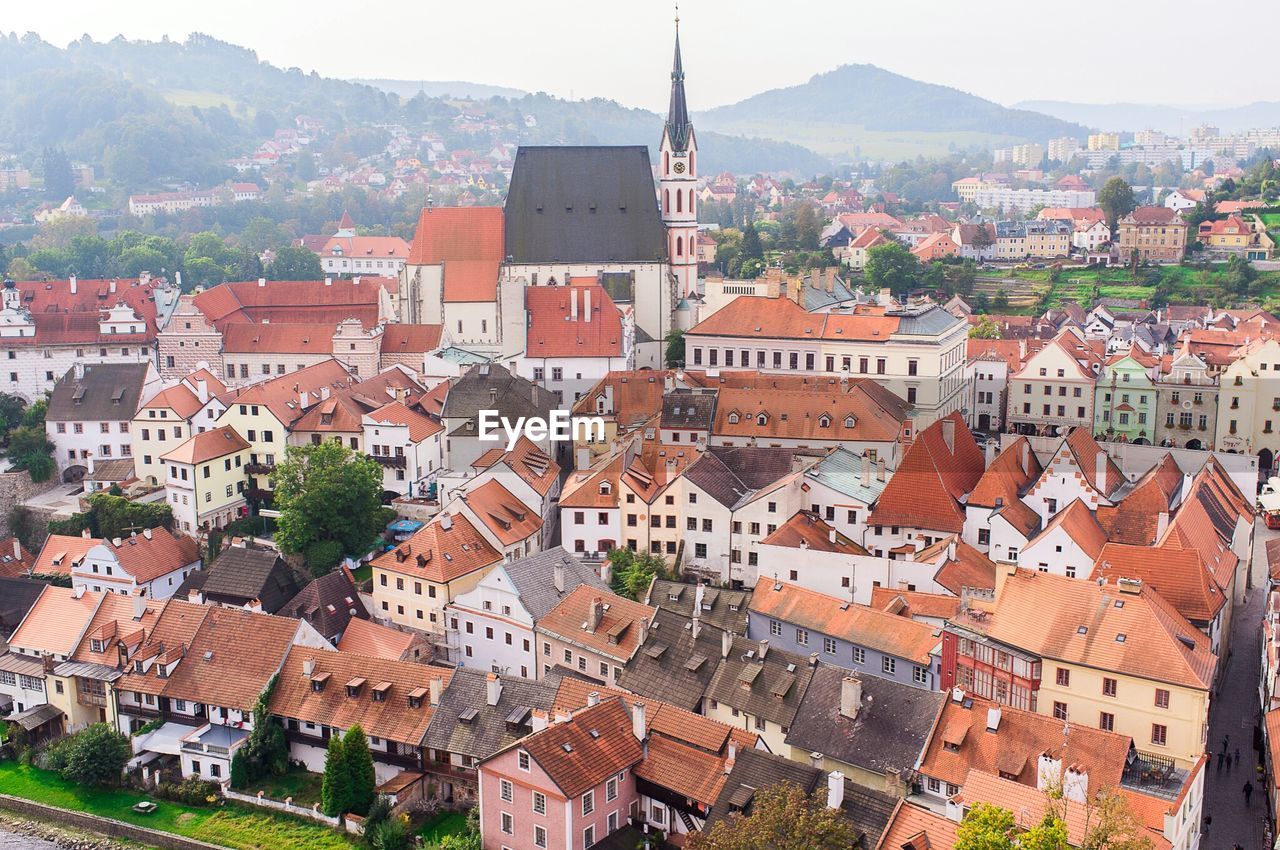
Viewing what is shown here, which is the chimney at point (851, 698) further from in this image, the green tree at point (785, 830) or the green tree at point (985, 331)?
the green tree at point (985, 331)

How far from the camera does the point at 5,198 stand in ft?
646

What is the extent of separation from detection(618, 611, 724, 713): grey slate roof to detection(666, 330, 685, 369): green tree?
32394 mm

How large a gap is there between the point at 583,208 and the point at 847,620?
41136 mm

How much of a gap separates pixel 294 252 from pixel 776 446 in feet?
275

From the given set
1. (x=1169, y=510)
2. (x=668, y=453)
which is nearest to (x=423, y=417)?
(x=668, y=453)

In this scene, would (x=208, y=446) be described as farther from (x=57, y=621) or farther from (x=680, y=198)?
(x=680, y=198)

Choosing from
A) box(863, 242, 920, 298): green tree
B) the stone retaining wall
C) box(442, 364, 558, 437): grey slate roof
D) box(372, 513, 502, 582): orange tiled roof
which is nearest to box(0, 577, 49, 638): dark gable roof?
the stone retaining wall

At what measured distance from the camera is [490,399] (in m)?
58.3

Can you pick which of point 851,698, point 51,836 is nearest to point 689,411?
point 851,698

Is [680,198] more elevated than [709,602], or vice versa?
[680,198]

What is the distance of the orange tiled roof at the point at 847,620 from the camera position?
37.9 m

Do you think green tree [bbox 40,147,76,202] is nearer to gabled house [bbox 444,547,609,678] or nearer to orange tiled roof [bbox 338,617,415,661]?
orange tiled roof [bbox 338,617,415,661]

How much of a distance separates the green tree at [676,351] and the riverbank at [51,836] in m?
39.3

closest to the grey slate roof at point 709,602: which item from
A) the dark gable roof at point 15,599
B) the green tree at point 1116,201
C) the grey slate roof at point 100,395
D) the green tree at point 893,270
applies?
the dark gable roof at point 15,599
